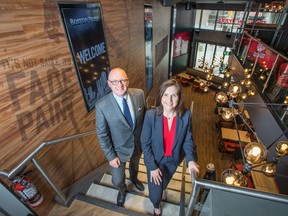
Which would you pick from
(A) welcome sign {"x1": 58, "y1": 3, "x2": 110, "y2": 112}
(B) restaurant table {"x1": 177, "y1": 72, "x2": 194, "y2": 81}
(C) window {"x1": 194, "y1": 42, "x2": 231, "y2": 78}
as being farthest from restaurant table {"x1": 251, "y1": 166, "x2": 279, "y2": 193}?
(C) window {"x1": 194, "y1": 42, "x2": 231, "y2": 78}

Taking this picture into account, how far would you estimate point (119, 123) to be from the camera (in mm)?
1919

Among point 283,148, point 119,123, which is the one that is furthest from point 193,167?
point 283,148

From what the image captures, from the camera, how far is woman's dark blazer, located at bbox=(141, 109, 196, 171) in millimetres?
1665

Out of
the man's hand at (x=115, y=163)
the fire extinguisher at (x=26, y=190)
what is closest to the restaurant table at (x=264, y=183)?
the man's hand at (x=115, y=163)

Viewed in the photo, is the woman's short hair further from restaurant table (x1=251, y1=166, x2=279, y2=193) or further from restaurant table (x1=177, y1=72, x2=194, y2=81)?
restaurant table (x1=177, y1=72, x2=194, y2=81)

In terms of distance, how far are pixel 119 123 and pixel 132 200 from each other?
1.20 m

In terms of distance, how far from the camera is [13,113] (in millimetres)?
1547

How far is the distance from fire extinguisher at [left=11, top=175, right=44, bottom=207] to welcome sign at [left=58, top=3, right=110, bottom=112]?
1205 millimetres

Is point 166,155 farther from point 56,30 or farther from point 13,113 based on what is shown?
point 56,30

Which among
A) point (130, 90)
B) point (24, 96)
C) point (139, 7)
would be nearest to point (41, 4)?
point (24, 96)

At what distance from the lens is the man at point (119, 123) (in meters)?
1.81

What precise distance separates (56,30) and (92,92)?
3.26 ft

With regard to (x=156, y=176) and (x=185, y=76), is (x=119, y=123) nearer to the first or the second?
(x=156, y=176)

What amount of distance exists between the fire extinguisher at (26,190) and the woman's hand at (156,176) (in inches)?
50.5
